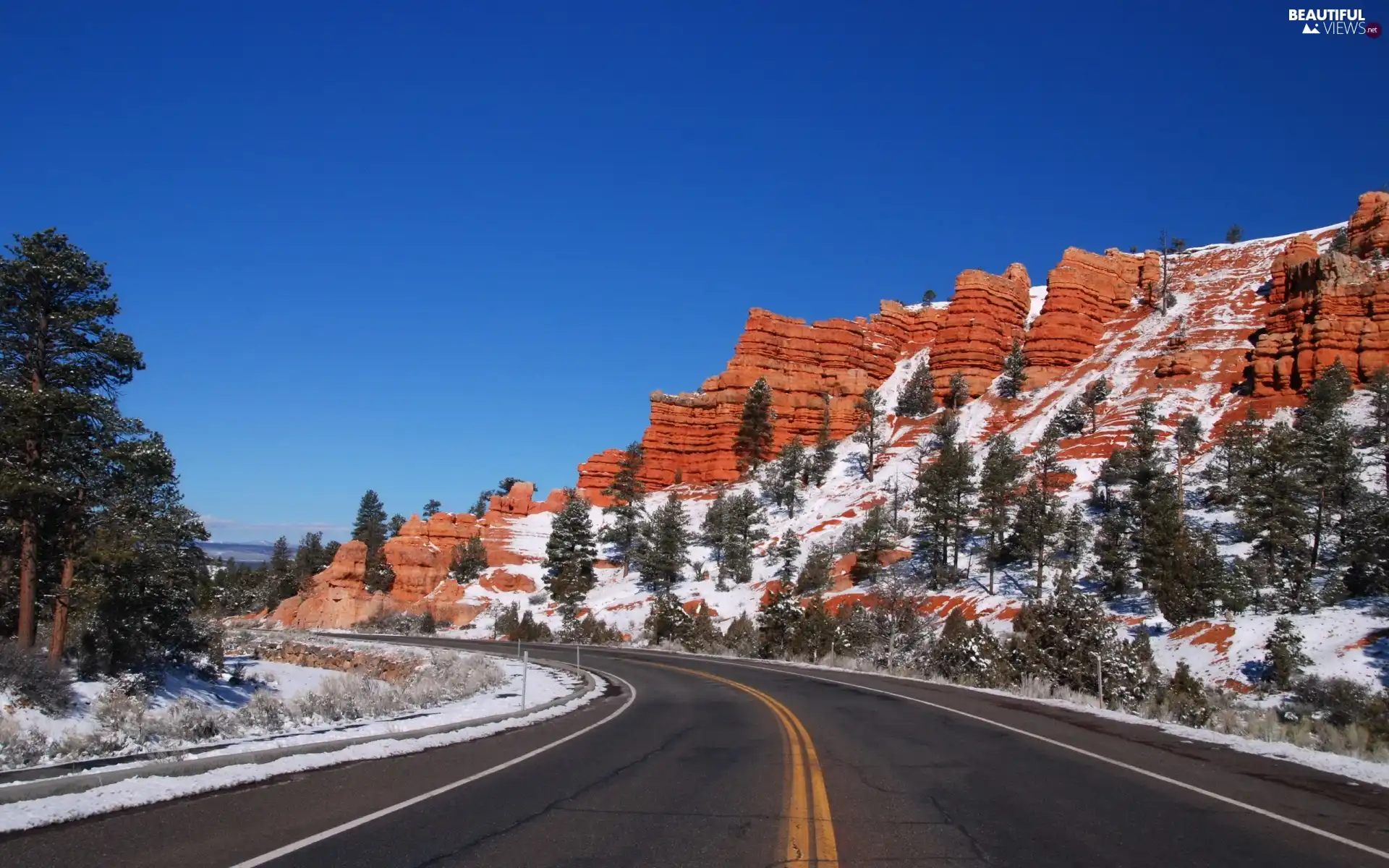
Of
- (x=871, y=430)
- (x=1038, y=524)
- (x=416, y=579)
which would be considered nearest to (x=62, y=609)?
(x=1038, y=524)

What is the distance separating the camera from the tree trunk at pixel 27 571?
21375mm

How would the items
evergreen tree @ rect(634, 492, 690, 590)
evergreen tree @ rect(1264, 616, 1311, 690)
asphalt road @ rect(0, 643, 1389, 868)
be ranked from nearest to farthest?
1. asphalt road @ rect(0, 643, 1389, 868)
2. evergreen tree @ rect(1264, 616, 1311, 690)
3. evergreen tree @ rect(634, 492, 690, 590)

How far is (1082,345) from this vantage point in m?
93.0

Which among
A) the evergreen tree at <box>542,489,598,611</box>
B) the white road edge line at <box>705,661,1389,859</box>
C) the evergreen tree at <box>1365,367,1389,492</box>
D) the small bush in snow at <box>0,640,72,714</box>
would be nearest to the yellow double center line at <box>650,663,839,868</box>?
the white road edge line at <box>705,661,1389,859</box>

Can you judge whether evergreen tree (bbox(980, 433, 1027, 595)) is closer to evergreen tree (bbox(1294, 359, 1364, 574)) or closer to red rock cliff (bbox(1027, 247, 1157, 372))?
evergreen tree (bbox(1294, 359, 1364, 574))

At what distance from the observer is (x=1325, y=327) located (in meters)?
66.1

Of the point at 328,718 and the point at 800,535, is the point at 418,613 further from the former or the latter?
the point at 328,718

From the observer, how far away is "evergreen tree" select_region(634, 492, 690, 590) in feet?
215

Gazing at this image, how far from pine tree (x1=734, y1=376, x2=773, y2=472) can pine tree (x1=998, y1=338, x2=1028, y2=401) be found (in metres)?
26.0

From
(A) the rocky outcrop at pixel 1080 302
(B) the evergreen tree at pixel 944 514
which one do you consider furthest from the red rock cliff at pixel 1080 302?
(B) the evergreen tree at pixel 944 514

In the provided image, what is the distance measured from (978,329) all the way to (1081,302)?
12.5 m

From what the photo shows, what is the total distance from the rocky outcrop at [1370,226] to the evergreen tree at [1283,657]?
235ft

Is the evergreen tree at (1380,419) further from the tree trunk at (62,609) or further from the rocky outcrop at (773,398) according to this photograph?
the tree trunk at (62,609)

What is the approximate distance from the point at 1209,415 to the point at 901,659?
4768 centimetres
